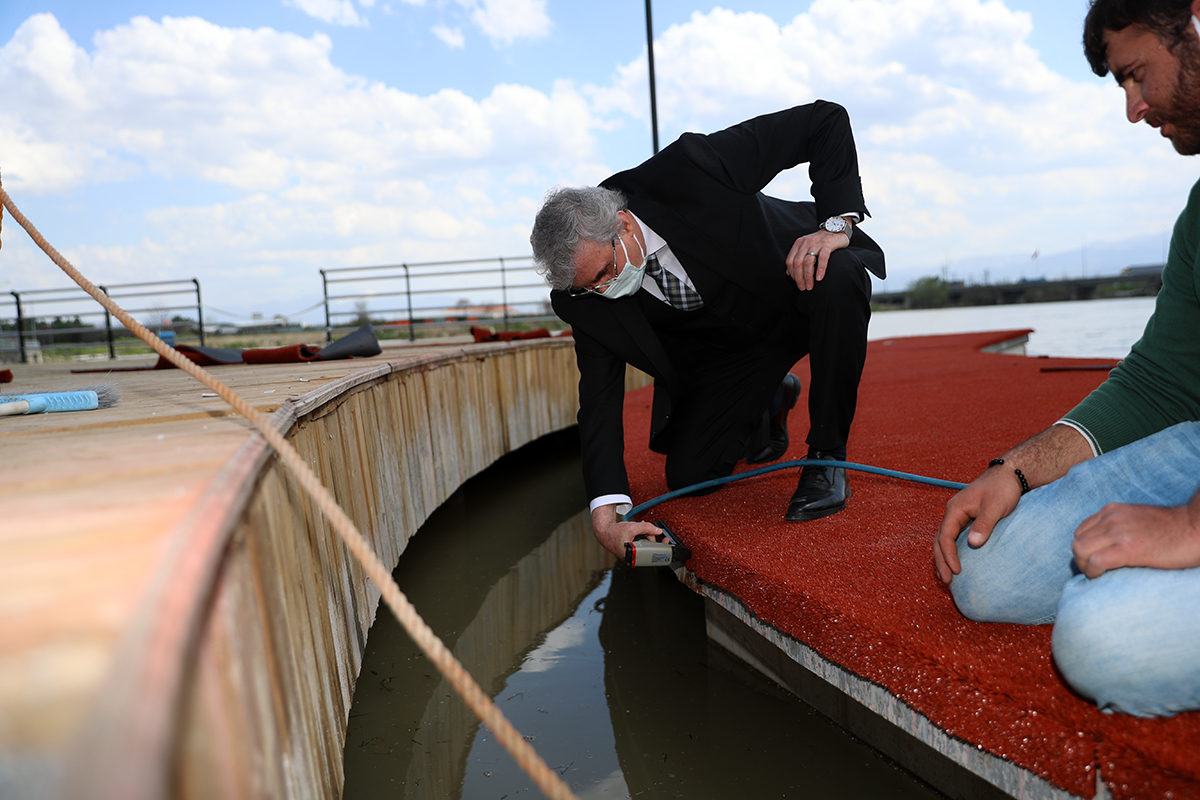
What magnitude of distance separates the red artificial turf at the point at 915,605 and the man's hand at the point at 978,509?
4.5 inches

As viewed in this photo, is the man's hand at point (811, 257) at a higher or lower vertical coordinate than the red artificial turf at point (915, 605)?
higher

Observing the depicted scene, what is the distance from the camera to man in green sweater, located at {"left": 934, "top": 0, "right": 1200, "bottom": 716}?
33.4 inches

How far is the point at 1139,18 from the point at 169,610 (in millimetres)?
1228

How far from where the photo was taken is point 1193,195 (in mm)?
1109

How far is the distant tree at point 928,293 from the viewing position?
3584cm

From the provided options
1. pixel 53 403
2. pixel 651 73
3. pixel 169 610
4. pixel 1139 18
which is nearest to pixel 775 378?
pixel 1139 18

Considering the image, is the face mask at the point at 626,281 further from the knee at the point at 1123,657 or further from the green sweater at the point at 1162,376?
the knee at the point at 1123,657

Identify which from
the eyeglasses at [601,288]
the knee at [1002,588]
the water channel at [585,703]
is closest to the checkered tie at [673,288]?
the eyeglasses at [601,288]

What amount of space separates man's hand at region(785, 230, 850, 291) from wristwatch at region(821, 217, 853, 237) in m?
0.01

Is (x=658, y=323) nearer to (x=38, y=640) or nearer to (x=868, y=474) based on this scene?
(x=868, y=474)

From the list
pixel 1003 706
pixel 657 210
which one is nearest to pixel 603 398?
pixel 657 210

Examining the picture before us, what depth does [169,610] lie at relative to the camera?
0.37m

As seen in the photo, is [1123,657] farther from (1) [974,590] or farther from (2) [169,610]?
(2) [169,610]

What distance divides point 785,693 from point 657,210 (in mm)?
1213
